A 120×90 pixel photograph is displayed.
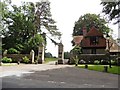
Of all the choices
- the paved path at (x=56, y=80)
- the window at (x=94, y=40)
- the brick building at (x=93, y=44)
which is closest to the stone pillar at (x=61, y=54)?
the brick building at (x=93, y=44)

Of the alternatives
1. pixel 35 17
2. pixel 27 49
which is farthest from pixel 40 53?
pixel 35 17

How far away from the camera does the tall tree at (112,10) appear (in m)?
27.7

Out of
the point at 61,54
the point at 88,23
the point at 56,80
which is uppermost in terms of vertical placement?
the point at 88,23

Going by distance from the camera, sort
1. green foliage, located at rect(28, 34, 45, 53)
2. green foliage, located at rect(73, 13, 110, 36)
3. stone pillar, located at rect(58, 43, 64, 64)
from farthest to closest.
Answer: green foliage, located at rect(73, 13, 110, 36) < green foliage, located at rect(28, 34, 45, 53) < stone pillar, located at rect(58, 43, 64, 64)

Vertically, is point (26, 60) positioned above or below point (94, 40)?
below

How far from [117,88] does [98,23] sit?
6487 centimetres

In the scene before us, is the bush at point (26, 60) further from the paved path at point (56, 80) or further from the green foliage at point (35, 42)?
the paved path at point (56, 80)

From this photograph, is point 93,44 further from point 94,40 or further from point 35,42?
point 35,42

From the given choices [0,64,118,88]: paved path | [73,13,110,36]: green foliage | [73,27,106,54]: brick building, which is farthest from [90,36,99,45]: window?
[0,64,118,88]: paved path

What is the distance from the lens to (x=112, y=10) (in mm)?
28562

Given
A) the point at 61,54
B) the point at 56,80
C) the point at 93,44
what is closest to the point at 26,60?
the point at 61,54

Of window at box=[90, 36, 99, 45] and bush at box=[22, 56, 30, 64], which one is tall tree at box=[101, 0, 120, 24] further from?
window at box=[90, 36, 99, 45]

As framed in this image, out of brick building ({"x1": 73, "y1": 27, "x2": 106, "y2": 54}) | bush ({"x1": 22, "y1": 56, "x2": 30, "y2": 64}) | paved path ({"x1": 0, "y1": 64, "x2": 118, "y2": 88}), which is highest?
brick building ({"x1": 73, "y1": 27, "x2": 106, "y2": 54})

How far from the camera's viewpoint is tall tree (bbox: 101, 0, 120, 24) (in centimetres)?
2767
